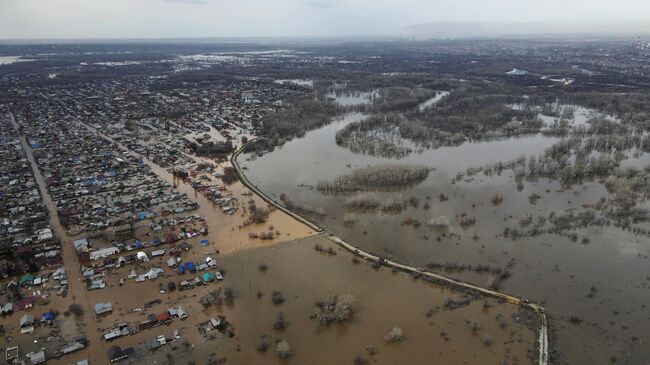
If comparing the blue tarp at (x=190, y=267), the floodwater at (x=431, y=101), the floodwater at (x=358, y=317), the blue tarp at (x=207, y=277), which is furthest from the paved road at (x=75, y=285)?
the floodwater at (x=431, y=101)

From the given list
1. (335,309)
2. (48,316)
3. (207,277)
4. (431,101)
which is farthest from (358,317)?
(431,101)

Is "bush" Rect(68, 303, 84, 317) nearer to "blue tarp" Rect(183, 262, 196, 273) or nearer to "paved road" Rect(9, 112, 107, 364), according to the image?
"paved road" Rect(9, 112, 107, 364)

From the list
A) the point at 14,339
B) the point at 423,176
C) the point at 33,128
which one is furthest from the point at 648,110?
the point at 33,128

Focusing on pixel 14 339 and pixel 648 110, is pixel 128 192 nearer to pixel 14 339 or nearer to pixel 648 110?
pixel 14 339

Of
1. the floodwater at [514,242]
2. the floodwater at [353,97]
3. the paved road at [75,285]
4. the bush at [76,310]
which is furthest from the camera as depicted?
the floodwater at [353,97]

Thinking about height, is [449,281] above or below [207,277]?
below

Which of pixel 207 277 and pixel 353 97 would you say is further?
pixel 353 97

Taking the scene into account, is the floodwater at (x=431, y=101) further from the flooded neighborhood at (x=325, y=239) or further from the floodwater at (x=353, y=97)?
the flooded neighborhood at (x=325, y=239)

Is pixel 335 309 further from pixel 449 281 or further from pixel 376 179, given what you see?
pixel 376 179

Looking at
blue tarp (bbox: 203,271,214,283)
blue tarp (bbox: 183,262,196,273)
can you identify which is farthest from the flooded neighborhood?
blue tarp (bbox: 203,271,214,283)
